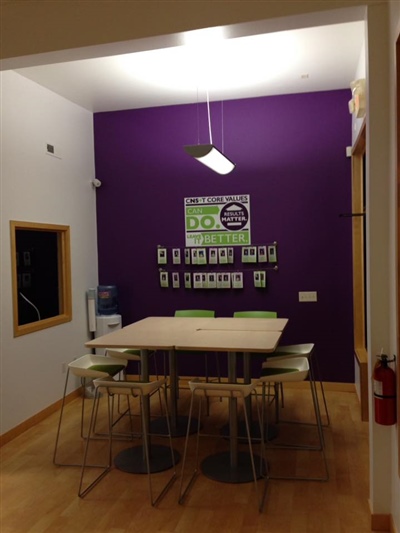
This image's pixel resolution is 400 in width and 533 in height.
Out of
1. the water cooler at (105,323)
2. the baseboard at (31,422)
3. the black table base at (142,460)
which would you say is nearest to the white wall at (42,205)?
the baseboard at (31,422)

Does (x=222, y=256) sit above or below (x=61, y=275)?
above

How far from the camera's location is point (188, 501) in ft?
10.1

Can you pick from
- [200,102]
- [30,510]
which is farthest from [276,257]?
[30,510]

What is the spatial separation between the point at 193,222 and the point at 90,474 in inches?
119

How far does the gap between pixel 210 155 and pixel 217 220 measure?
1.75m

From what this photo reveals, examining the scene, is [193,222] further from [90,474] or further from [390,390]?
[390,390]

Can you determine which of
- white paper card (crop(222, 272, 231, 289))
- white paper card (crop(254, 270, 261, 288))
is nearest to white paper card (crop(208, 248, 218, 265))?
white paper card (crop(222, 272, 231, 289))

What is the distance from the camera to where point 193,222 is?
5691 millimetres

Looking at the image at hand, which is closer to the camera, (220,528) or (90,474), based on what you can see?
(220,528)

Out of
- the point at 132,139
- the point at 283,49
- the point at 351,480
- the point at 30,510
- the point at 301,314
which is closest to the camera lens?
the point at 30,510

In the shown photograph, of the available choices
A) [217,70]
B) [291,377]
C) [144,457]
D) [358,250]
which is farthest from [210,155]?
[144,457]

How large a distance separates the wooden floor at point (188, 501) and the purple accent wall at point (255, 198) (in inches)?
68.6

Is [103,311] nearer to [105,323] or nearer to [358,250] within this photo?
[105,323]

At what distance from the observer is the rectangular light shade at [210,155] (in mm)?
3691
